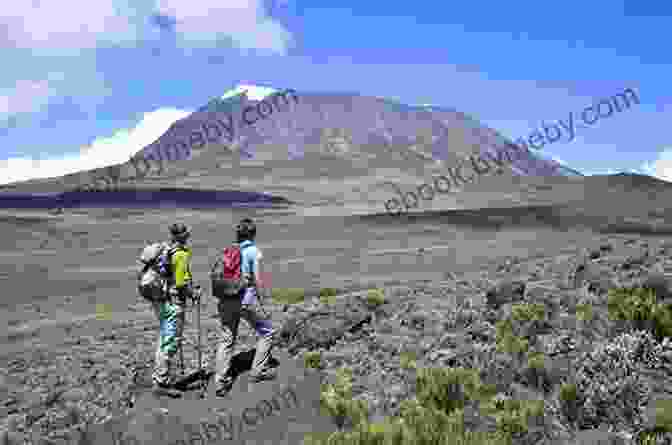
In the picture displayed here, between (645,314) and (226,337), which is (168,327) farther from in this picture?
(645,314)

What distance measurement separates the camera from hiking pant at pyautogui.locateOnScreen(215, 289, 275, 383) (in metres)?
6.41

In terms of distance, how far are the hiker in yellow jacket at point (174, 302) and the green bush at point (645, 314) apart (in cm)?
598

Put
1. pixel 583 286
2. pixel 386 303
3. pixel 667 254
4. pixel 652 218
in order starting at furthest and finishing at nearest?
pixel 652 218 → pixel 667 254 → pixel 386 303 → pixel 583 286

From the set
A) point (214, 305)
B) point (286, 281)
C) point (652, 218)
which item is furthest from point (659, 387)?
point (652, 218)

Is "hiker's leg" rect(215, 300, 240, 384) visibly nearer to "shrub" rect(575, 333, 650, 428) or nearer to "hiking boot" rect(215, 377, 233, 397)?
"hiking boot" rect(215, 377, 233, 397)

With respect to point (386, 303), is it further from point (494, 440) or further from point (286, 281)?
point (286, 281)

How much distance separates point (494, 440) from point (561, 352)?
3058 millimetres

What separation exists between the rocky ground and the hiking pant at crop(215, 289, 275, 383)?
3.86ft

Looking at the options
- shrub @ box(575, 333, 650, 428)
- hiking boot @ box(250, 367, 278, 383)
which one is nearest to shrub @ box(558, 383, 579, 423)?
shrub @ box(575, 333, 650, 428)

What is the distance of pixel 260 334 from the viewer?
6.62 m

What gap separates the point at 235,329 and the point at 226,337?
0.17 meters

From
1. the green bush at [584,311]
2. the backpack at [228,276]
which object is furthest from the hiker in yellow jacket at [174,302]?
the green bush at [584,311]

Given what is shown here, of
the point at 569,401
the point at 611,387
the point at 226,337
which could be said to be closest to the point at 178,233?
the point at 226,337

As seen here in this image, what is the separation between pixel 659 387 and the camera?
631 cm
